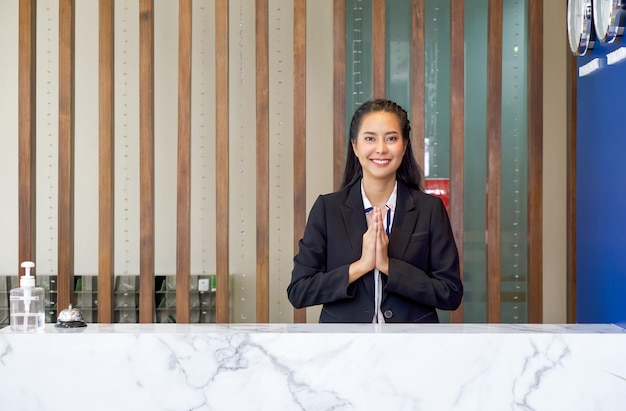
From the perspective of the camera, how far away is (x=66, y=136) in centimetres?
351

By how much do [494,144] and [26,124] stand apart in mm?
1942

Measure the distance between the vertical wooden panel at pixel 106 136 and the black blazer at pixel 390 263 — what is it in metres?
1.41

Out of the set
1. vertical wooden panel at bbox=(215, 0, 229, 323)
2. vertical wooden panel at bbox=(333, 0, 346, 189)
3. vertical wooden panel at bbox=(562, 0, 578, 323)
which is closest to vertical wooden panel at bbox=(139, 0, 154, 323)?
vertical wooden panel at bbox=(215, 0, 229, 323)

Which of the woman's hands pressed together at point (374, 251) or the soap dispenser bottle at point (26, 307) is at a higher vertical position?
the woman's hands pressed together at point (374, 251)

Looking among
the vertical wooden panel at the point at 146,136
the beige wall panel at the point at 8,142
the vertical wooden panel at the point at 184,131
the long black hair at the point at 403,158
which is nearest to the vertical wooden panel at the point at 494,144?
the long black hair at the point at 403,158

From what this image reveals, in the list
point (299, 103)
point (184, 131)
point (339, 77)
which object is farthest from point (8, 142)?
point (339, 77)

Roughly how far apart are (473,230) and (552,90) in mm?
954

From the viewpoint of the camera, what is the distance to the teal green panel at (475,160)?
14.0ft

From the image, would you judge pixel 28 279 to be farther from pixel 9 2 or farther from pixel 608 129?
pixel 9 2

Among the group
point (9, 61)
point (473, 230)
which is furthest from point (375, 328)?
point (9, 61)

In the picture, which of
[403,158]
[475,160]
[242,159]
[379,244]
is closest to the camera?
[379,244]

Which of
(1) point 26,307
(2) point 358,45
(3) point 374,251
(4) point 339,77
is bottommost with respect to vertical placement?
(1) point 26,307

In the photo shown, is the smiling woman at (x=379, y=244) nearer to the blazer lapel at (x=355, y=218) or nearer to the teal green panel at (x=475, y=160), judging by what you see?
the blazer lapel at (x=355, y=218)

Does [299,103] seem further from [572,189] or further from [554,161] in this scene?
[554,161]
